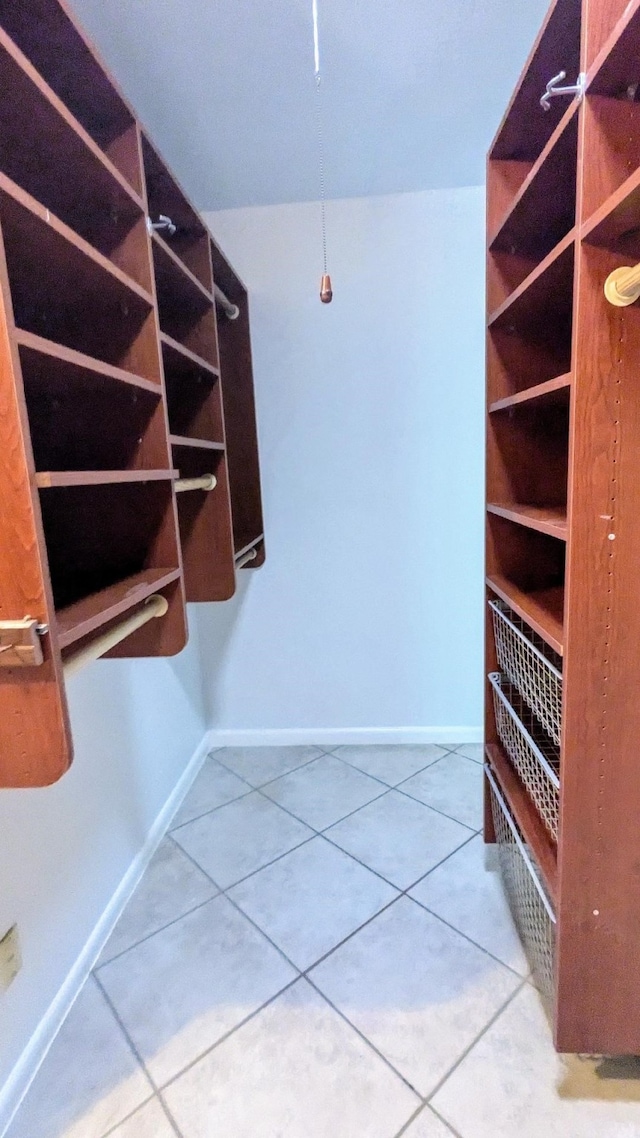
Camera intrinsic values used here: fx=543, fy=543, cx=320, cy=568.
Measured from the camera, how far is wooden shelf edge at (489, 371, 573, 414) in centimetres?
93

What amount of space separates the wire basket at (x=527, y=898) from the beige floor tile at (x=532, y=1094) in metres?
0.11

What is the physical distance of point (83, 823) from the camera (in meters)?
1.42

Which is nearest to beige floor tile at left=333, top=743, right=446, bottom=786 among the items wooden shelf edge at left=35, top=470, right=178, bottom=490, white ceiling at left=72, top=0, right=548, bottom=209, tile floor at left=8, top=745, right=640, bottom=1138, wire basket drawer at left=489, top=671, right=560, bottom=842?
tile floor at left=8, top=745, right=640, bottom=1138

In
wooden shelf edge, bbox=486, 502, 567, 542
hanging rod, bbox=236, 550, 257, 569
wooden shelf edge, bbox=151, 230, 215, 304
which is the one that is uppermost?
wooden shelf edge, bbox=151, 230, 215, 304

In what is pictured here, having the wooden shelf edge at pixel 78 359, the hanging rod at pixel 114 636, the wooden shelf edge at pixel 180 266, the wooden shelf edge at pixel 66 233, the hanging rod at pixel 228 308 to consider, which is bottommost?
the hanging rod at pixel 114 636

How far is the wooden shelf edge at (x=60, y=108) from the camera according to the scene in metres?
0.69

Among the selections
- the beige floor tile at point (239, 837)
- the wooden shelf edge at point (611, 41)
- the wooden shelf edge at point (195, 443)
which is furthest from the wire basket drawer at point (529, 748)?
the wooden shelf edge at point (611, 41)

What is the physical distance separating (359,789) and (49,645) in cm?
164

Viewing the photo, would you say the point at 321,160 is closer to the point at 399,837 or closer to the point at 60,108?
the point at 60,108

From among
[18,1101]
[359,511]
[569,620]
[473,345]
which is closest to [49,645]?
[569,620]

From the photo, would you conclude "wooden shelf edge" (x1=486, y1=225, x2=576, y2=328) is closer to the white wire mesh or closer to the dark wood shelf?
the dark wood shelf

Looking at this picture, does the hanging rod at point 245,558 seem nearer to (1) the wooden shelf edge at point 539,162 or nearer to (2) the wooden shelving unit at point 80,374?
(2) the wooden shelving unit at point 80,374

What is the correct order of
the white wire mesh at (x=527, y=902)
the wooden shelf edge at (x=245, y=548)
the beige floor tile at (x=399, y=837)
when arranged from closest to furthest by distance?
the white wire mesh at (x=527, y=902) → the beige floor tile at (x=399, y=837) → the wooden shelf edge at (x=245, y=548)

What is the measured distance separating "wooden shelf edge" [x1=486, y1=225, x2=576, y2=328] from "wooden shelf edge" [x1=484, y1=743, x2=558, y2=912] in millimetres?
1135
